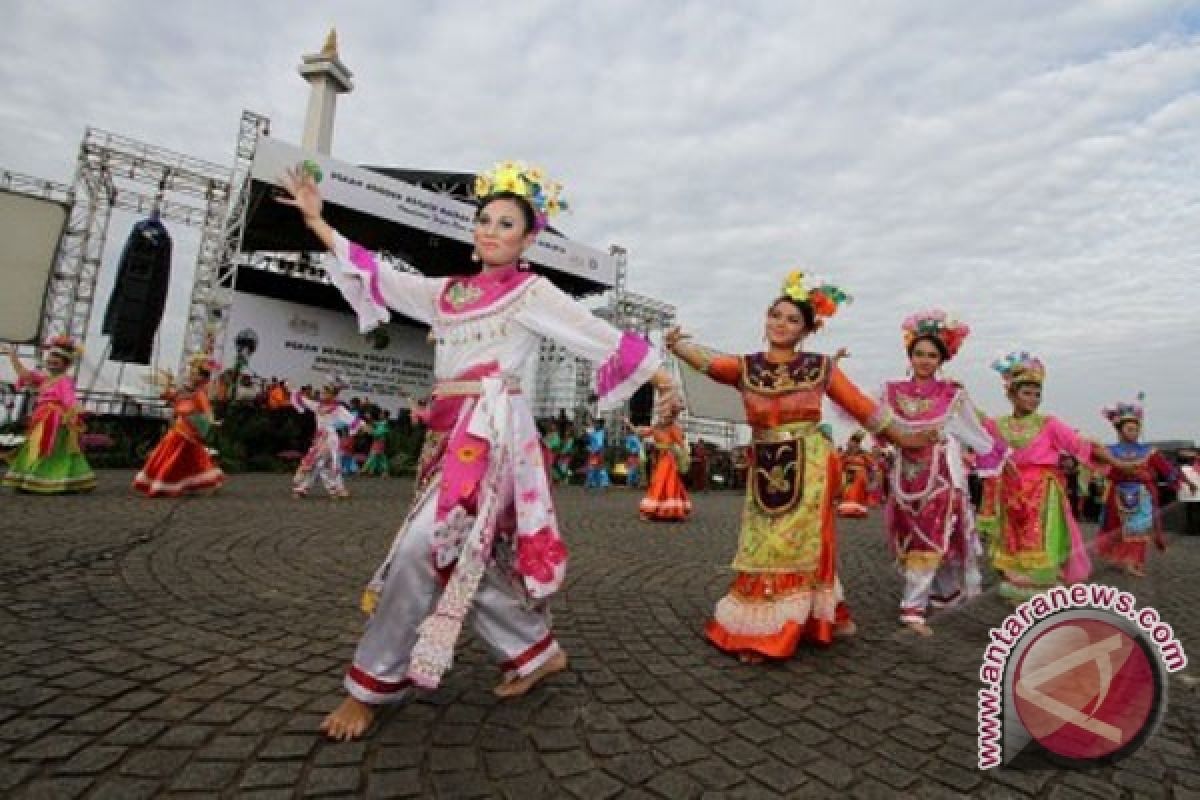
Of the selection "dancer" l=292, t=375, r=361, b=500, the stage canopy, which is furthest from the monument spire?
"dancer" l=292, t=375, r=361, b=500

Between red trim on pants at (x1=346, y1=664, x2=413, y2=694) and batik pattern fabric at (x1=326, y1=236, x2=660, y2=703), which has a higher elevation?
batik pattern fabric at (x1=326, y1=236, x2=660, y2=703)

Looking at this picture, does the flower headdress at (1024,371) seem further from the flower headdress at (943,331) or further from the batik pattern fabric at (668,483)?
the batik pattern fabric at (668,483)

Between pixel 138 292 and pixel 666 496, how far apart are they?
15.5 meters

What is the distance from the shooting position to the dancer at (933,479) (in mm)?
4422

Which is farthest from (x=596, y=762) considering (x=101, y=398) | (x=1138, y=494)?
Result: (x=101, y=398)

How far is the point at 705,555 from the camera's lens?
6.75 m

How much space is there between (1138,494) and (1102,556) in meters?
1.08

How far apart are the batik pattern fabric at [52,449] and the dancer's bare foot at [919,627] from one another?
9206 mm

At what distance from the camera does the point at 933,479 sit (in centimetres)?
446

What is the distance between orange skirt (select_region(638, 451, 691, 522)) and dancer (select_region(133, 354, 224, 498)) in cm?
606

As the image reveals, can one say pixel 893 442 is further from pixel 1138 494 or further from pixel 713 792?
pixel 1138 494

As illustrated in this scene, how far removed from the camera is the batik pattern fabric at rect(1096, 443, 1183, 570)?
25.5 feet

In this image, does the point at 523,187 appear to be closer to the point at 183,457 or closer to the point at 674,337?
the point at 674,337

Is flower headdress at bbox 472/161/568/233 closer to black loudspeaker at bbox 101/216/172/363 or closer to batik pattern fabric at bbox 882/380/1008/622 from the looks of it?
batik pattern fabric at bbox 882/380/1008/622
